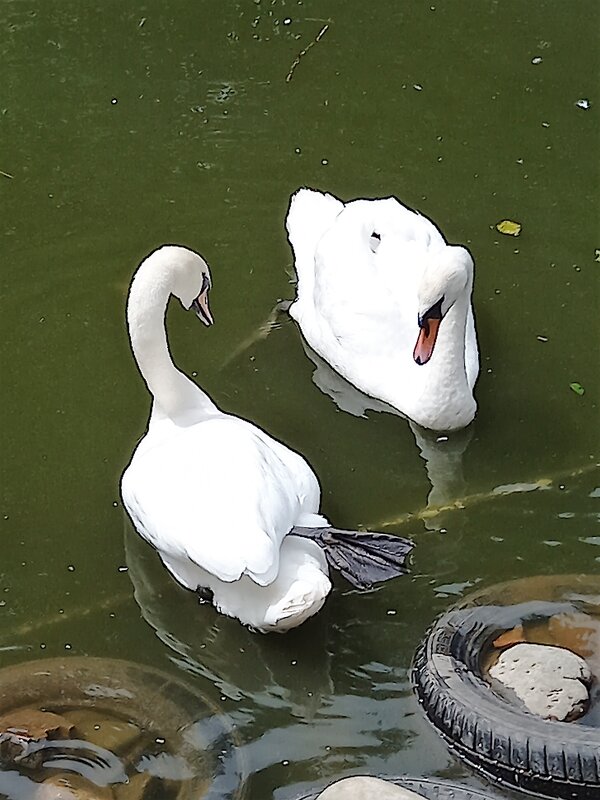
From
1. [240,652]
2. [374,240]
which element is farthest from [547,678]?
[374,240]

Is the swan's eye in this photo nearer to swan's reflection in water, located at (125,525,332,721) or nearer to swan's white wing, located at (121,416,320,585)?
swan's white wing, located at (121,416,320,585)

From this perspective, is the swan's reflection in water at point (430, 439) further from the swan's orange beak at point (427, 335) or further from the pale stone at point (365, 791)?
the pale stone at point (365, 791)

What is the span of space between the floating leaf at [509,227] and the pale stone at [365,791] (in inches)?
128

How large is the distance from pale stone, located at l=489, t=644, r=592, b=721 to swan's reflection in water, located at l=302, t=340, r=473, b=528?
2.67 ft

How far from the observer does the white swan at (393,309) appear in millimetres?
4840

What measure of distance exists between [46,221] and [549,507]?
2.78 m

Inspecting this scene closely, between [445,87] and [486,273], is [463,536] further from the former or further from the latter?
[445,87]

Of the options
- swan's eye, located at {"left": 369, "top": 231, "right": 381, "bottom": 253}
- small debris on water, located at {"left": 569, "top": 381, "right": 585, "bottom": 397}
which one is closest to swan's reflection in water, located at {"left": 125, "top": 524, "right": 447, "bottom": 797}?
small debris on water, located at {"left": 569, "top": 381, "right": 585, "bottom": 397}

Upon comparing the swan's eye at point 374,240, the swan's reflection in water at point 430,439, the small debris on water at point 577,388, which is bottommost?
the small debris on water at point 577,388

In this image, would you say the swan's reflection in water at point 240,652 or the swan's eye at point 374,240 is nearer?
the swan's reflection in water at point 240,652

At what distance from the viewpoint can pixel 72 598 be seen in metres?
4.40

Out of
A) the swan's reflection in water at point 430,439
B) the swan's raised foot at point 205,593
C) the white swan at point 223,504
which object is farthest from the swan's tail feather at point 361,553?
the swan's reflection in water at point 430,439

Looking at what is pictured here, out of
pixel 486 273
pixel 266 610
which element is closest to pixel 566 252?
pixel 486 273

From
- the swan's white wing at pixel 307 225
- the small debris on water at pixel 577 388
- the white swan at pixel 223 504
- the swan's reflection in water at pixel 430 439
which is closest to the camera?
the white swan at pixel 223 504
